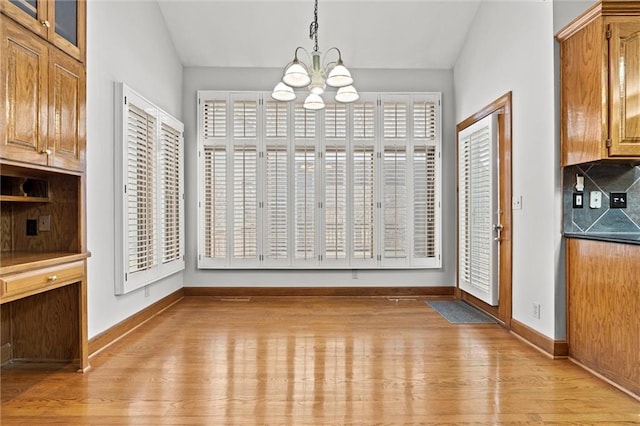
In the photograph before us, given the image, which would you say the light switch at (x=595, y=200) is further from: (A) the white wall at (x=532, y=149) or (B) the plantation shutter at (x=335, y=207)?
(B) the plantation shutter at (x=335, y=207)

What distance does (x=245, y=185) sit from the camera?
5.14 meters

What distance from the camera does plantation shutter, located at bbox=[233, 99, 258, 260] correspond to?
16.8 ft

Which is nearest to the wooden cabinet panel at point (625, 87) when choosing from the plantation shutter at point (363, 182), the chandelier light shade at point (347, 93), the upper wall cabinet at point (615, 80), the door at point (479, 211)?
the upper wall cabinet at point (615, 80)

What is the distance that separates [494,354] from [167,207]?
3674mm

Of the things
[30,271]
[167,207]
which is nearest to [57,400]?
[30,271]

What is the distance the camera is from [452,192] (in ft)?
17.2

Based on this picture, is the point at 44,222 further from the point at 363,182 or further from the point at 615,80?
the point at 615,80

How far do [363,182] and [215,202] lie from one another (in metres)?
1.96

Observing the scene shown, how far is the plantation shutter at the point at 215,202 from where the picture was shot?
5133mm

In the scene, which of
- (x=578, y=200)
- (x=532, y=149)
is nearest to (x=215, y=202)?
(x=532, y=149)

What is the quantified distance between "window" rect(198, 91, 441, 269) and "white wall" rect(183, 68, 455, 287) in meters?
0.13

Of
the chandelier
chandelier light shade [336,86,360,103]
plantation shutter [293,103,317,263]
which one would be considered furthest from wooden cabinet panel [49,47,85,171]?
plantation shutter [293,103,317,263]

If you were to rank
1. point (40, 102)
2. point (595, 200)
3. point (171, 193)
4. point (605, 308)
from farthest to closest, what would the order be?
1. point (171, 193)
2. point (595, 200)
3. point (605, 308)
4. point (40, 102)

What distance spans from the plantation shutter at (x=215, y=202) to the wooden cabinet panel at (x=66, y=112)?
2324 millimetres
